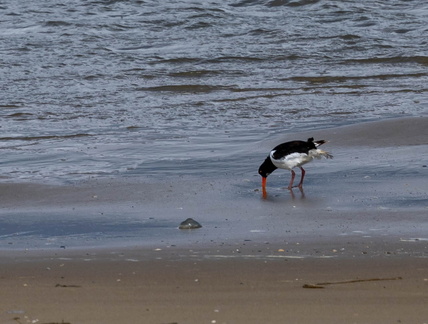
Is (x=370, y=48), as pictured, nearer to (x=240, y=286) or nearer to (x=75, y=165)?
(x=75, y=165)

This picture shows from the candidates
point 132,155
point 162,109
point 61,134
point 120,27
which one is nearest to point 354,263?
point 132,155

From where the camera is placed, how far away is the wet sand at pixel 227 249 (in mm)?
4090

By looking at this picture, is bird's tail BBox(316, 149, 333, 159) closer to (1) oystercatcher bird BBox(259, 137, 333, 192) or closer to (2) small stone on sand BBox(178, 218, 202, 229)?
(1) oystercatcher bird BBox(259, 137, 333, 192)

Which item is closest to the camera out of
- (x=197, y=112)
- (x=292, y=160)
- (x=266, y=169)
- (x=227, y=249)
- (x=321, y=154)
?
(x=227, y=249)

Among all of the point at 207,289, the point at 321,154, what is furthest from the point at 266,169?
the point at 207,289

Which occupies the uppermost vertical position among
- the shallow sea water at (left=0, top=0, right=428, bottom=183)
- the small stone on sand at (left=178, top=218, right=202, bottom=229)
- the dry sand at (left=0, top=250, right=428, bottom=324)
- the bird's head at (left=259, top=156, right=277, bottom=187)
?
the dry sand at (left=0, top=250, right=428, bottom=324)

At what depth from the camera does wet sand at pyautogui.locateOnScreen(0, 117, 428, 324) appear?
4090mm

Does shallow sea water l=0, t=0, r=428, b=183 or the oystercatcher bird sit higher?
the oystercatcher bird

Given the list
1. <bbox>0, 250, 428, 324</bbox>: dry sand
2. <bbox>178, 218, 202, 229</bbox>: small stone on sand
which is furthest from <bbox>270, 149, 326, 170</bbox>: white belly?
<bbox>0, 250, 428, 324</bbox>: dry sand

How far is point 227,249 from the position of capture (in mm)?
5391

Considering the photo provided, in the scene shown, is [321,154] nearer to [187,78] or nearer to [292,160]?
[292,160]

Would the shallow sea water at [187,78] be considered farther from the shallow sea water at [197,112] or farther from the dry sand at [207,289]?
the dry sand at [207,289]

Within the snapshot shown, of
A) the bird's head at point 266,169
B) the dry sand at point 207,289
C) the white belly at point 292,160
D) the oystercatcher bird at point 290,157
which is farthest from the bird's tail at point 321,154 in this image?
the dry sand at point 207,289

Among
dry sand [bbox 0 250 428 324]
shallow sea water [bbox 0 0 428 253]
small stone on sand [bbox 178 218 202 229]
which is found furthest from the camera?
shallow sea water [bbox 0 0 428 253]
